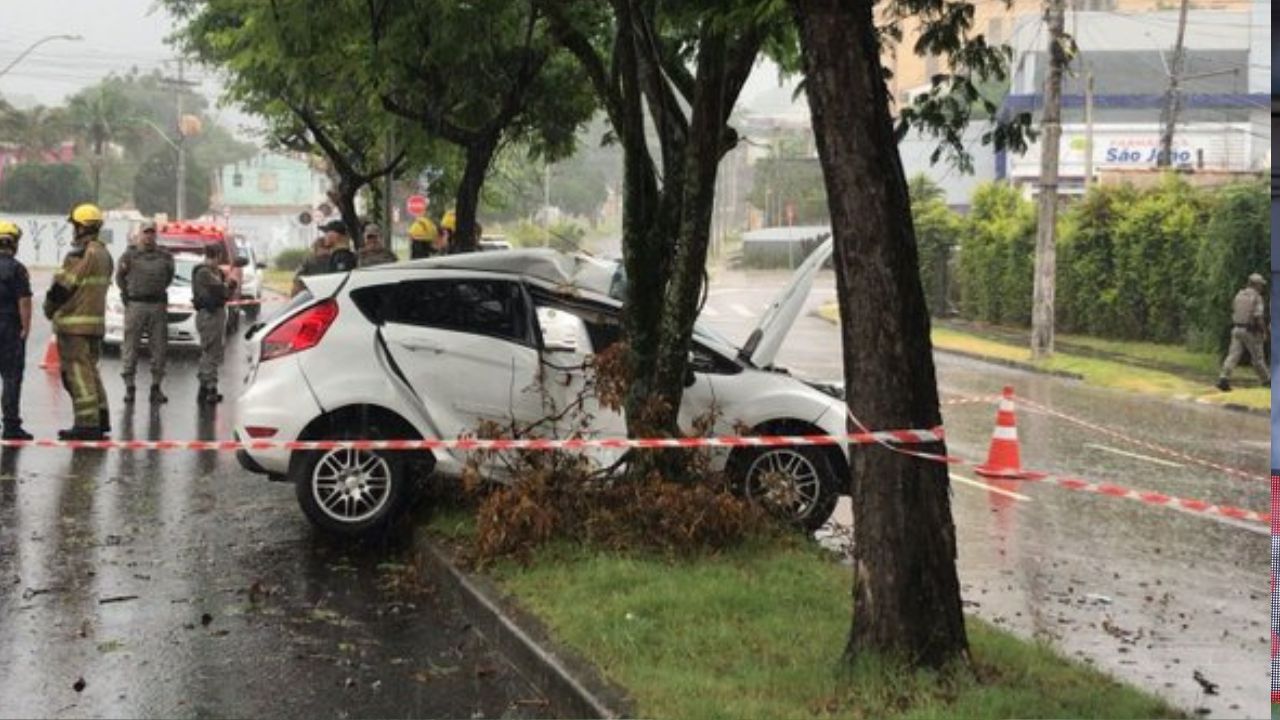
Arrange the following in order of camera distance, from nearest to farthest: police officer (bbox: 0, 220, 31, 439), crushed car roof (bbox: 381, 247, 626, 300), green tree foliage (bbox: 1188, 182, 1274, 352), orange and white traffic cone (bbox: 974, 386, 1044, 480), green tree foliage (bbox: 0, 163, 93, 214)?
crushed car roof (bbox: 381, 247, 626, 300)
police officer (bbox: 0, 220, 31, 439)
orange and white traffic cone (bbox: 974, 386, 1044, 480)
green tree foliage (bbox: 1188, 182, 1274, 352)
green tree foliage (bbox: 0, 163, 93, 214)

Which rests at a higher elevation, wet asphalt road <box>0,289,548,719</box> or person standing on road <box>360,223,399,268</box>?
person standing on road <box>360,223,399,268</box>

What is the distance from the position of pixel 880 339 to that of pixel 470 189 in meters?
10.7

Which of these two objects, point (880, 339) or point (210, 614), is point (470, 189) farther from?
point (880, 339)

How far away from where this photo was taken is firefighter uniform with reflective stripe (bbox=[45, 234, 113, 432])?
1169cm

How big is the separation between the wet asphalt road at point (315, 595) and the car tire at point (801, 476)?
928mm

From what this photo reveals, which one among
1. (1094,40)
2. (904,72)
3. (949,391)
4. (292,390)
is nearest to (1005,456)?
(292,390)

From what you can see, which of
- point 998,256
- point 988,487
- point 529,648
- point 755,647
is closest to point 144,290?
point 988,487

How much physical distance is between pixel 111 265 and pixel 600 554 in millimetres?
6675

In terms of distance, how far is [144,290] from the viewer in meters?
14.6

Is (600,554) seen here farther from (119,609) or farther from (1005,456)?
(1005,456)

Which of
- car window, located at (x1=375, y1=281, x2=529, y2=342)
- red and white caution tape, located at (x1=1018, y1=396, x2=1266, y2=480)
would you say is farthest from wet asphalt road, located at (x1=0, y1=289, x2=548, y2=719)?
red and white caution tape, located at (x1=1018, y1=396, x2=1266, y2=480)

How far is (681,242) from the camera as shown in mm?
7949

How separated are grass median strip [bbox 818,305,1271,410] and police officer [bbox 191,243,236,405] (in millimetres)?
14462

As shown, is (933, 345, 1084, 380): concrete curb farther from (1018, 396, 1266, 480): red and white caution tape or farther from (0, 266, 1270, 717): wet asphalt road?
(0, 266, 1270, 717): wet asphalt road
